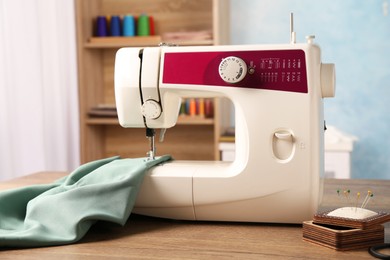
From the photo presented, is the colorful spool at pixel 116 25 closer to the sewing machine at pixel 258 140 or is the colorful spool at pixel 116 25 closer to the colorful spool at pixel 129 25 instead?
the colorful spool at pixel 129 25

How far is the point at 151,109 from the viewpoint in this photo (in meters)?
1.72

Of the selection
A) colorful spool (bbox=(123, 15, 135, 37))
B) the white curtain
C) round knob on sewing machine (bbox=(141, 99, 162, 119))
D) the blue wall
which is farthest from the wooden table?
colorful spool (bbox=(123, 15, 135, 37))

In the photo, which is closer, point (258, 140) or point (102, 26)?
point (258, 140)

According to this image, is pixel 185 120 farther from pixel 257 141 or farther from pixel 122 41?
pixel 257 141

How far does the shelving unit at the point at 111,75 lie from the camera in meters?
4.15

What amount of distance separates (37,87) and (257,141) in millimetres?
2482

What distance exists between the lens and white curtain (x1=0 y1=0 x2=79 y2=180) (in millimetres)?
3545

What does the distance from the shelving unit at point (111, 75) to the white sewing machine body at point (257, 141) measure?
231 centimetres

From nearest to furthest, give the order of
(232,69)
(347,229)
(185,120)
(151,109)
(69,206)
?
1. (347,229)
2. (69,206)
3. (232,69)
4. (151,109)
5. (185,120)

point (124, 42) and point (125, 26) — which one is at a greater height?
point (125, 26)

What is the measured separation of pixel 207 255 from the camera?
129 centimetres

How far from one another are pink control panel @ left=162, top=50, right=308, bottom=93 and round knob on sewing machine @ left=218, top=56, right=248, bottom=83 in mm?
19

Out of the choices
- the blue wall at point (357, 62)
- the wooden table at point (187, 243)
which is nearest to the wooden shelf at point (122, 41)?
the blue wall at point (357, 62)

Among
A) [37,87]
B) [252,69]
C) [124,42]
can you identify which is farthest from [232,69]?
[124,42]
